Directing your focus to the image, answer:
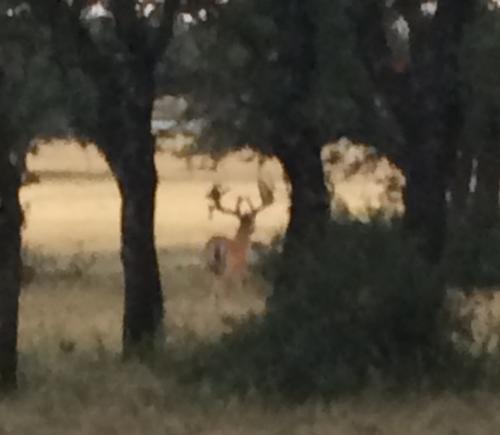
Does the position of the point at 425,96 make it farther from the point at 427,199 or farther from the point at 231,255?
the point at 231,255

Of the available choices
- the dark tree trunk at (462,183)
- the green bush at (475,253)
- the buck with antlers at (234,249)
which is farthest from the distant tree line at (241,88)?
the dark tree trunk at (462,183)

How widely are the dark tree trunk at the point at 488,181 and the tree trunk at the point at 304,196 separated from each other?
562 centimetres

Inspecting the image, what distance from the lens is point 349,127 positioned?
17688mm

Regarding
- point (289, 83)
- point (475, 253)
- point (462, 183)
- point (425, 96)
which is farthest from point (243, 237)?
point (425, 96)

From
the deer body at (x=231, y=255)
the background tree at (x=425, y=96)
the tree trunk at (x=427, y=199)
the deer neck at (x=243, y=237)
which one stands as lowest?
the deer body at (x=231, y=255)

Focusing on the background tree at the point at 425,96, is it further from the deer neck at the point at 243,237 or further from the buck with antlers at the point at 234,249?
the deer neck at the point at 243,237

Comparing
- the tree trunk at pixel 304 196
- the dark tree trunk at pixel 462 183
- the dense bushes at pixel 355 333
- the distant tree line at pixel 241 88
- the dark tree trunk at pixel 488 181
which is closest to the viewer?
the dense bushes at pixel 355 333

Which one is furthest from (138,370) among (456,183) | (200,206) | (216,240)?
(200,206)

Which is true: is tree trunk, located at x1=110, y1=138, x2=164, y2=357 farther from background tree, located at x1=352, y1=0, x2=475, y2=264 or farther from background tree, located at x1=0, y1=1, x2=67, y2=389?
background tree, located at x1=352, y1=0, x2=475, y2=264

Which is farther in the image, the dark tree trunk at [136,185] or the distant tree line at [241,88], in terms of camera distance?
the dark tree trunk at [136,185]

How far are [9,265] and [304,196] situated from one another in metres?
4.69

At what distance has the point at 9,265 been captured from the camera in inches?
420

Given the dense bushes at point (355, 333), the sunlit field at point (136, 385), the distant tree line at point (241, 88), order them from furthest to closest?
the distant tree line at point (241, 88) → the dense bushes at point (355, 333) → the sunlit field at point (136, 385)

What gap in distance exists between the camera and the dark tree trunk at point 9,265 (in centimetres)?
1039
